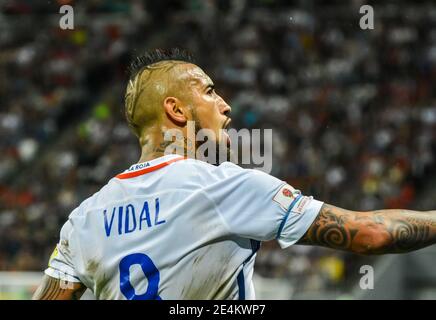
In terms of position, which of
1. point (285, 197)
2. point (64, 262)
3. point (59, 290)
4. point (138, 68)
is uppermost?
point (138, 68)

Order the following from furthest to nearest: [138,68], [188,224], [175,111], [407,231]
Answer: [138,68] < [175,111] < [188,224] < [407,231]

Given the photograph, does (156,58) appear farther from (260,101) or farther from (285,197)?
(260,101)

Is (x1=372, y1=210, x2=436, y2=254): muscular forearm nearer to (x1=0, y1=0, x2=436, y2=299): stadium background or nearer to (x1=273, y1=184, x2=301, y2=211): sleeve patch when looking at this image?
(x1=273, y1=184, x2=301, y2=211): sleeve patch

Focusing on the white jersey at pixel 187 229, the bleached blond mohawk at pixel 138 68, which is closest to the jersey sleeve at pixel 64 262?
the white jersey at pixel 187 229

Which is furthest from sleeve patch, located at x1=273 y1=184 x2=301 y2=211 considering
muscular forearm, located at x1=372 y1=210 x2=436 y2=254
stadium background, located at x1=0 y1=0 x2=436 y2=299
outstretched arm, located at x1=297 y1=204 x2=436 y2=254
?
stadium background, located at x1=0 y1=0 x2=436 y2=299

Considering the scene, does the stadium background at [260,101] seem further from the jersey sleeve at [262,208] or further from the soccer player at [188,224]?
the jersey sleeve at [262,208]

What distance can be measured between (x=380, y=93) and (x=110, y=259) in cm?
1354

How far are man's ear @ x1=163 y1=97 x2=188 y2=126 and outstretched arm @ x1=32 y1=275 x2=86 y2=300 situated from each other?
741mm

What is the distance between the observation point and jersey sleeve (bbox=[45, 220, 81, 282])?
11.1ft

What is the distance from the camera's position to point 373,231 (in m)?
2.97

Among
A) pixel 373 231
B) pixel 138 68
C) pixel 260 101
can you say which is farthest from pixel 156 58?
pixel 260 101

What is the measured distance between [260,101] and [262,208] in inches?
544

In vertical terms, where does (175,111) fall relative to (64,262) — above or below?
above
